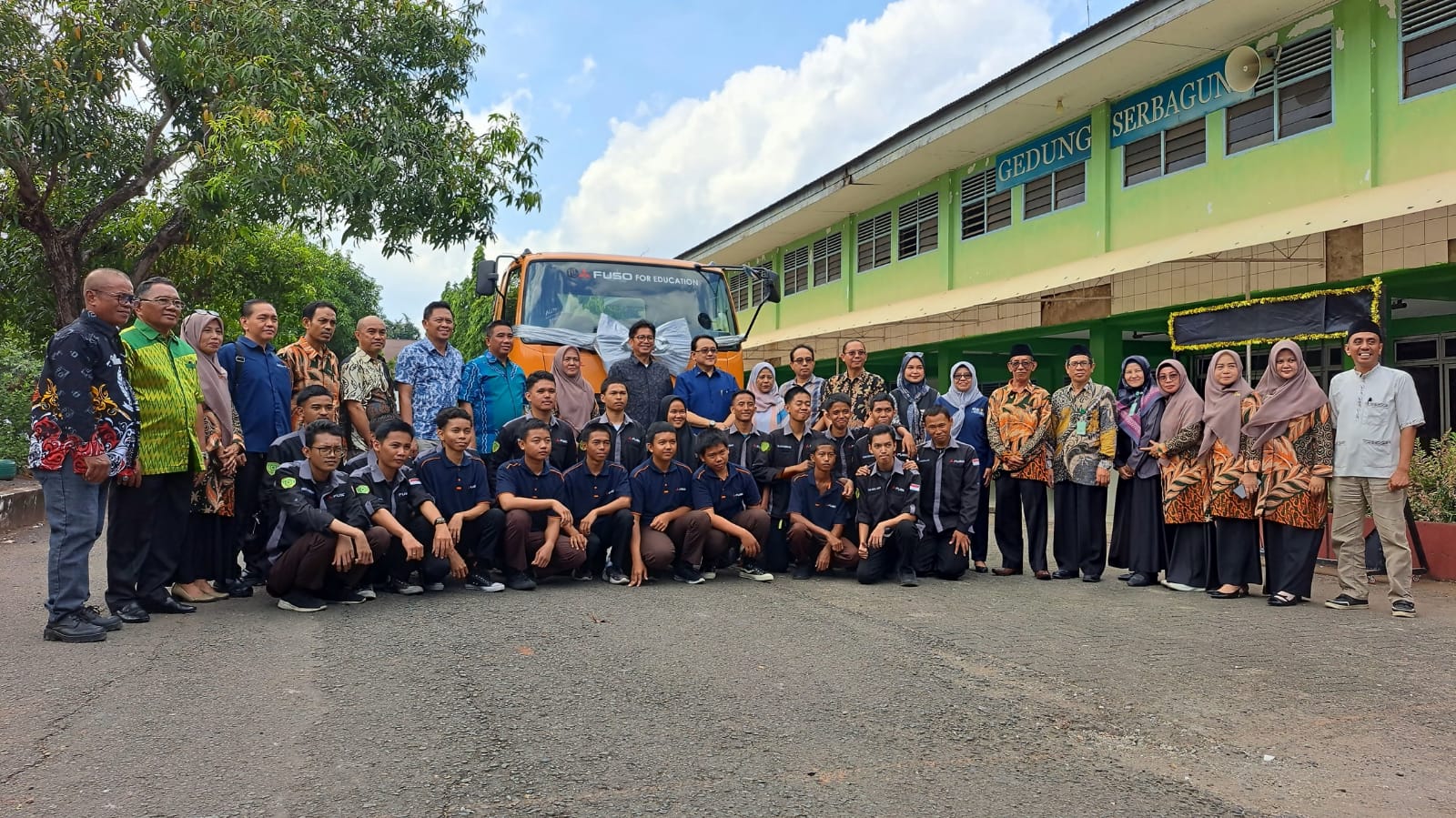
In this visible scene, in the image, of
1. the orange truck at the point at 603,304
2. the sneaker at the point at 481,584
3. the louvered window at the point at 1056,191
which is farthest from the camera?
the louvered window at the point at 1056,191

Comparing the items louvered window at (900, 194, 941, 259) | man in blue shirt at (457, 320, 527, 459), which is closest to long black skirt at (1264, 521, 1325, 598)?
man in blue shirt at (457, 320, 527, 459)

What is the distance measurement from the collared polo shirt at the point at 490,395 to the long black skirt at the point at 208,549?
185 cm

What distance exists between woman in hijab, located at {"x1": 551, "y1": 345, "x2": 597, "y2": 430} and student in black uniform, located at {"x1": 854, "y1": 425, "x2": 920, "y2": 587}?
2.21 meters

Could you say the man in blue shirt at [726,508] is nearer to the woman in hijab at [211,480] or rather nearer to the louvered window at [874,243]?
the woman in hijab at [211,480]

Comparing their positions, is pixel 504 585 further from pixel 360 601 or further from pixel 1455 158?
pixel 1455 158

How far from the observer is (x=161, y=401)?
5785 mm

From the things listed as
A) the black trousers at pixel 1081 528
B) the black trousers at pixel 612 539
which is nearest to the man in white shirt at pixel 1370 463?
the black trousers at pixel 1081 528

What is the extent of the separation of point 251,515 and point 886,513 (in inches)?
167

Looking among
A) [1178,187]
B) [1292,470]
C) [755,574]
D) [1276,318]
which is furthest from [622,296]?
[1178,187]

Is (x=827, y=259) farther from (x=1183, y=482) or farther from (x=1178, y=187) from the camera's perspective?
(x=1183, y=482)

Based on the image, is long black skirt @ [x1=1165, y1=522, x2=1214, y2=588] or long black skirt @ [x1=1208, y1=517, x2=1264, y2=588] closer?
long black skirt @ [x1=1208, y1=517, x2=1264, y2=588]

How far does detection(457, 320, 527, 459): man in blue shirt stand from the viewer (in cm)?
776

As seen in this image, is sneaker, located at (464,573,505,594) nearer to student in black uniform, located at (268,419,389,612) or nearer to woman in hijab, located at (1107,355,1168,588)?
student in black uniform, located at (268,419,389,612)

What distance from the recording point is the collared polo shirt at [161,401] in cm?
573
